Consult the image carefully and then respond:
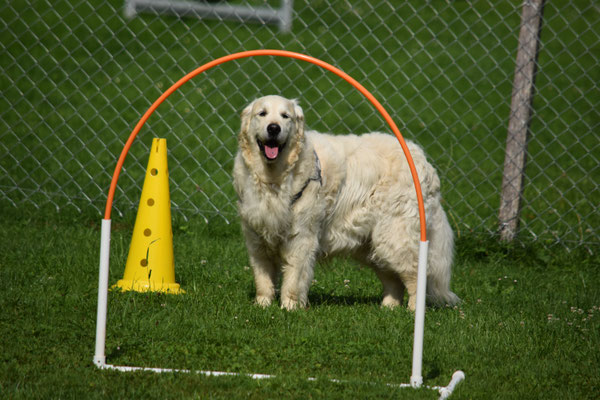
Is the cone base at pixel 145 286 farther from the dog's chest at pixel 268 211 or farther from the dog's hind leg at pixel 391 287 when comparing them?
the dog's hind leg at pixel 391 287

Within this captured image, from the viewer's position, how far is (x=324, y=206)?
4.36 meters

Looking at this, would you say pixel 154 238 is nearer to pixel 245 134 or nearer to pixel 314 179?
pixel 245 134

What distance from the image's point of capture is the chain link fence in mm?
6609

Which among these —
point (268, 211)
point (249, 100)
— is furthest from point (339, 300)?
point (249, 100)

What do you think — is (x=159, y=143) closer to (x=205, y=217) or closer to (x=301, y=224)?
(x=301, y=224)

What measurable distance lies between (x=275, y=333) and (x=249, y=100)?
19.2 feet

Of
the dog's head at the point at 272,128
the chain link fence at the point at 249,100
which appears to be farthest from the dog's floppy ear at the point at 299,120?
the chain link fence at the point at 249,100

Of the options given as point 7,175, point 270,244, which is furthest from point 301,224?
point 7,175

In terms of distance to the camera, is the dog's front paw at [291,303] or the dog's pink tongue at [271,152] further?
the dog's front paw at [291,303]

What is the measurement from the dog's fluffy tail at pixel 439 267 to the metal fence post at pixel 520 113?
1.32 meters

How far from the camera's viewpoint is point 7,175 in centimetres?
657

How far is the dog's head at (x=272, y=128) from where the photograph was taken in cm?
403

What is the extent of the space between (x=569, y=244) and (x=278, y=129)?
315 centimetres

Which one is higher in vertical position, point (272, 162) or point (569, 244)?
point (272, 162)
